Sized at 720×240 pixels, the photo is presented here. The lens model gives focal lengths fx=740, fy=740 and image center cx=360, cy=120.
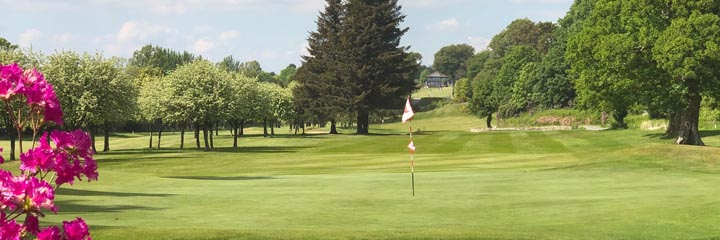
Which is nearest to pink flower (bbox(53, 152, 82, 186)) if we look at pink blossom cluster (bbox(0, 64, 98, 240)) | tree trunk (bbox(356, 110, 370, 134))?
pink blossom cluster (bbox(0, 64, 98, 240))

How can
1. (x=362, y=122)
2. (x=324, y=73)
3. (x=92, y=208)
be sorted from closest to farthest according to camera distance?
(x=92, y=208) → (x=324, y=73) → (x=362, y=122)

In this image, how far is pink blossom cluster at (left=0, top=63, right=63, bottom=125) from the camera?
6465 millimetres

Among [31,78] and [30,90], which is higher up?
[31,78]

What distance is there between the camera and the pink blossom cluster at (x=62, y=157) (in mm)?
6344

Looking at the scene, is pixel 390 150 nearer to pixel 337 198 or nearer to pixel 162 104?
pixel 162 104

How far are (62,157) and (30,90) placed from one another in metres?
0.67

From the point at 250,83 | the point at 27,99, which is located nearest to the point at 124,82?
the point at 250,83

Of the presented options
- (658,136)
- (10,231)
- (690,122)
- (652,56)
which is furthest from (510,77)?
(10,231)

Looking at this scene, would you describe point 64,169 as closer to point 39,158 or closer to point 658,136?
point 39,158

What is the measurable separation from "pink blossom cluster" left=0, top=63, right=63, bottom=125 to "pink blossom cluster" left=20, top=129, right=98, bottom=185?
0.82 ft

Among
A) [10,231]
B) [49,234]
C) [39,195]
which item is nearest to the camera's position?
[39,195]

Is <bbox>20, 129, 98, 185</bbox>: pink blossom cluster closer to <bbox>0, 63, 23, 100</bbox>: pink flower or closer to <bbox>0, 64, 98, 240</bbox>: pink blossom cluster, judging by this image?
<bbox>0, 64, 98, 240</bbox>: pink blossom cluster

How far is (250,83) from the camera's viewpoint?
8181cm

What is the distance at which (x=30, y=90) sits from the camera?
6.57 m
